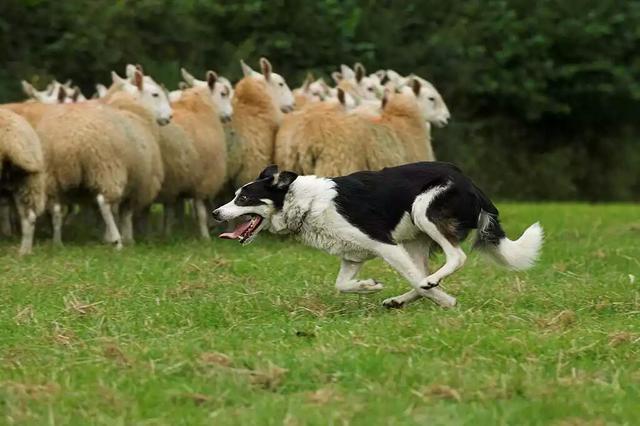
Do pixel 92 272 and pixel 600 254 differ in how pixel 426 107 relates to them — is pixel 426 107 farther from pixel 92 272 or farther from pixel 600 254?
pixel 92 272

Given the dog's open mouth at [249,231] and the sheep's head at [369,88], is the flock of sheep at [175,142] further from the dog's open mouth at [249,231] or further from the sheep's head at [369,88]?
the dog's open mouth at [249,231]

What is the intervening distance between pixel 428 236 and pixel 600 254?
13.0 feet

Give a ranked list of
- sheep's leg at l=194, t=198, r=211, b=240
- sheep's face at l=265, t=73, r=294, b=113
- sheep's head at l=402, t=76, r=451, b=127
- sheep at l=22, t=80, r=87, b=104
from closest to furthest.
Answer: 1. sheep's leg at l=194, t=198, r=211, b=240
2. sheep's head at l=402, t=76, r=451, b=127
3. sheep's face at l=265, t=73, r=294, b=113
4. sheep at l=22, t=80, r=87, b=104

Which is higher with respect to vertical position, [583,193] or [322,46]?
[322,46]

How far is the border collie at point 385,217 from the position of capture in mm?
7844

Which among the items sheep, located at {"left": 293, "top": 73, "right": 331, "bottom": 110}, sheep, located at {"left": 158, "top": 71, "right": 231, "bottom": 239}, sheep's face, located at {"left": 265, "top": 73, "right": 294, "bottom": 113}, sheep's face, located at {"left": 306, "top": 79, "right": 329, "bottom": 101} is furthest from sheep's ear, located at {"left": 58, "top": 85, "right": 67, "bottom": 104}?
sheep's face, located at {"left": 306, "top": 79, "right": 329, "bottom": 101}

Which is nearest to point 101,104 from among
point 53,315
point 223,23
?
point 53,315

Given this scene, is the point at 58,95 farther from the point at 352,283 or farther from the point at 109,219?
the point at 352,283

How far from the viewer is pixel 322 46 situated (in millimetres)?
24484

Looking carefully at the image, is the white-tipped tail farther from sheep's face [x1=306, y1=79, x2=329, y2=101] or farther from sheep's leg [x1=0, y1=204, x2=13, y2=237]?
sheep's face [x1=306, y1=79, x2=329, y2=101]

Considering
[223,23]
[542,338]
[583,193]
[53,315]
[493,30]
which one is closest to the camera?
[542,338]

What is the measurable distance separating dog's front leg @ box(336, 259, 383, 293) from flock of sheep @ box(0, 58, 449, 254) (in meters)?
4.57

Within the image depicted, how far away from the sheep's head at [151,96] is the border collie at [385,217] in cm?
631

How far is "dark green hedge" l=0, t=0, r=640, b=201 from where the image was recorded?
21984 mm
